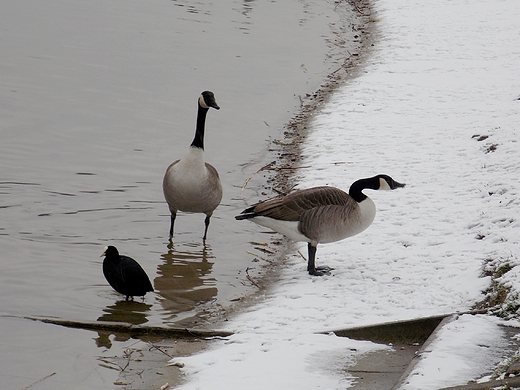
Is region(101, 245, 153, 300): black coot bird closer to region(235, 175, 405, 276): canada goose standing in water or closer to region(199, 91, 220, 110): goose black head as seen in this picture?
region(235, 175, 405, 276): canada goose standing in water

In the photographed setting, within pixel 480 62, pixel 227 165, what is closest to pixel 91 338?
pixel 227 165

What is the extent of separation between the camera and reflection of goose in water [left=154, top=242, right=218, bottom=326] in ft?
22.3

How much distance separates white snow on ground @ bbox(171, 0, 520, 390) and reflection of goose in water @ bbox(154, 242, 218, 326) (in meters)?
0.65

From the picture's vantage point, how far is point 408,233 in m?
7.84

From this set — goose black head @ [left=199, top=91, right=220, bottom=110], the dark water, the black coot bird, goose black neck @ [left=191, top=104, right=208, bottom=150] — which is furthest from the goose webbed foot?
goose black head @ [left=199, top=91, right=220, bottom=110]

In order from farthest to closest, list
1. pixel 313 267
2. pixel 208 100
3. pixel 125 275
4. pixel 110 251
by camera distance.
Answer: pixel 208 100
pixel 313 267
pixel 110 251
pixel 125 275

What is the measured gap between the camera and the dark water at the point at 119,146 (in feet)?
21.6

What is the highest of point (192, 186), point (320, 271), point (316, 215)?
point (316, 215)

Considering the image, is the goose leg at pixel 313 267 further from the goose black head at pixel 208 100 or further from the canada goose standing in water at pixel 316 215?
the goose black head at pixel 208 100

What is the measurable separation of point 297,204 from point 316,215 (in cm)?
23

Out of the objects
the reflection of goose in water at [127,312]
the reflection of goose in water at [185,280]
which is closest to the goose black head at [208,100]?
the reflection of goose in water at [185,280]

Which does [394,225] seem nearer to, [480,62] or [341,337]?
[341,337]

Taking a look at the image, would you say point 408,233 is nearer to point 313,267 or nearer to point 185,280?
point 313,267

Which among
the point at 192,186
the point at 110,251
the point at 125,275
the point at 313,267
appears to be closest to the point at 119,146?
the point at 192,186
